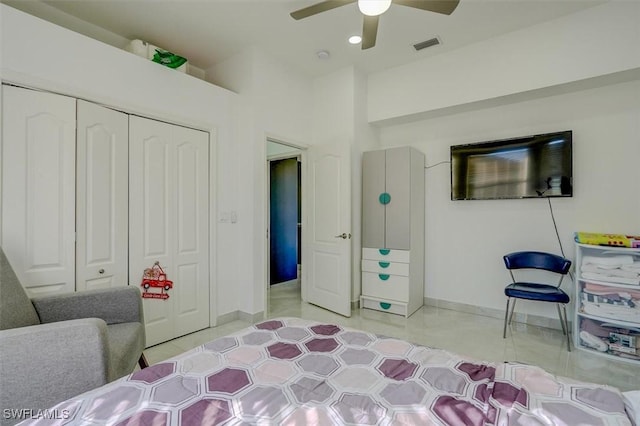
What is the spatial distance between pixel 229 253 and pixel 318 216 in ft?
3.78

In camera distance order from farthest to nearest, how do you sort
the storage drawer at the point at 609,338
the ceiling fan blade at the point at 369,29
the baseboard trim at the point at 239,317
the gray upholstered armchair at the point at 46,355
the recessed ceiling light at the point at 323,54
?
1. the recessed ceiling light at the point at 323,54
2. the baseboard trim at the point at 239,317
3. the storage drawer at the point at 609,338
4. the ceiling fan blade at the point at 369,29
5. the gray upholstered armchair at the point at 46,355

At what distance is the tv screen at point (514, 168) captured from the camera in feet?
9.61

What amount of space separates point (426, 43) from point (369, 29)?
1219mm

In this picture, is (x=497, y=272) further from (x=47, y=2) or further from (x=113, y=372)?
(x=47, y=2)

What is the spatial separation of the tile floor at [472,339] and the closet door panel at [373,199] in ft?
2.91

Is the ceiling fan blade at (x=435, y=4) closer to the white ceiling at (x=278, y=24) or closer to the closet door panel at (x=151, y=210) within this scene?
the white ceiling at (x=278, y=24)

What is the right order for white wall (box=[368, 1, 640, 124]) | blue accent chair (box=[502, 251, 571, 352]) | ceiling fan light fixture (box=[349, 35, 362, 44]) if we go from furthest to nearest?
ceiling fan light fixture (box=[349, 35, 362, 44]) < blue accent chair (box=[502, 251, 571, 352]) < white wall (box=[368, 1, 640, 124])

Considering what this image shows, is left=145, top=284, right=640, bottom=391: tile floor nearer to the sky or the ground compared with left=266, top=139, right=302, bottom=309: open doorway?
nearer to the ground

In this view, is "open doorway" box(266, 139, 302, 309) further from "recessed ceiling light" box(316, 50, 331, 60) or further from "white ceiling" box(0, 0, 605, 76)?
"white ceiling" box(0, 0, 605, 76)

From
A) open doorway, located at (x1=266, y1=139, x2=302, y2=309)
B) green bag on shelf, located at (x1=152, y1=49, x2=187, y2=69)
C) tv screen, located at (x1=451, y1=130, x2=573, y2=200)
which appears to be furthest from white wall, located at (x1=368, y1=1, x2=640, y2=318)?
green bag on shelf, located at (x1=152, y1=49, x2=187, y2=69)

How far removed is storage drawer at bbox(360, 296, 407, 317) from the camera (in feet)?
11.4

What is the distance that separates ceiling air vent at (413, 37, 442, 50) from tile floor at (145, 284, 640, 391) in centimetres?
292

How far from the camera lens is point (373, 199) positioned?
12.1ft

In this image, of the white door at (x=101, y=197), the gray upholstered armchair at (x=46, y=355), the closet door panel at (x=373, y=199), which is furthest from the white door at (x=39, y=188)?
the closet door panel at (x=373, y=199)
